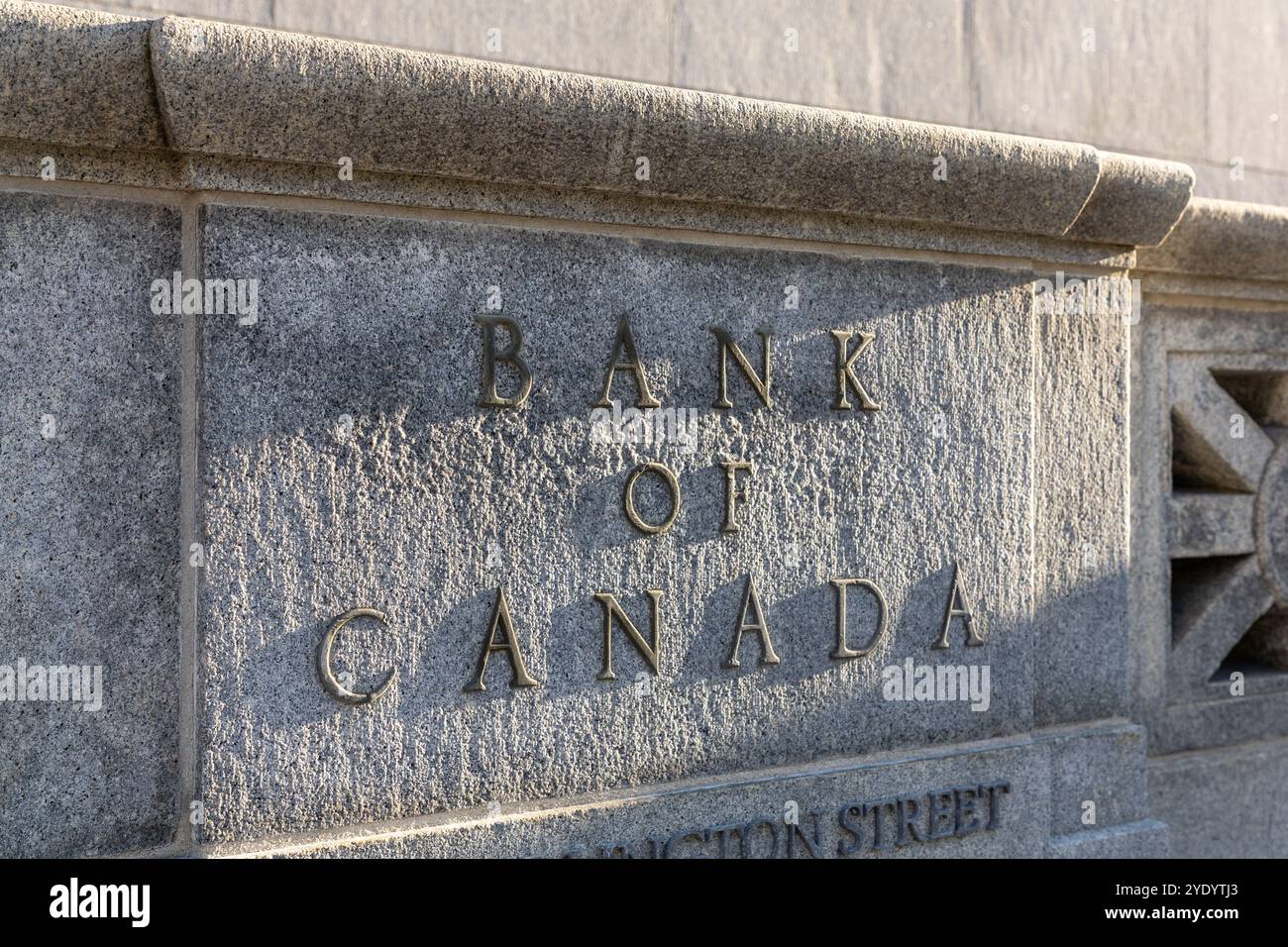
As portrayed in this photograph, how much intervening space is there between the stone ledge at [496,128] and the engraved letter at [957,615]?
3.64ft

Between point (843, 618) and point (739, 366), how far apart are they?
0.80m

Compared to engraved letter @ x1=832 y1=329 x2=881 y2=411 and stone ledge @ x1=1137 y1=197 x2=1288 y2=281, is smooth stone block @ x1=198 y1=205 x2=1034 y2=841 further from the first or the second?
stone ledge @ x1=1137 y1=197 x2=1288 y2=281

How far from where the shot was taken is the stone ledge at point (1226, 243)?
4.58 meters

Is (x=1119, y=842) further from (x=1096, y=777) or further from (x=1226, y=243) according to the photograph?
(x=1226, y=243)

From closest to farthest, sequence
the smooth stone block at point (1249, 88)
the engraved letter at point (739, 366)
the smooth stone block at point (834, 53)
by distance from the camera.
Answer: the engraved letter at point (739, 366)
the smooth stone block at point (834, 53)
the smooth stone block at point (1249, 88)

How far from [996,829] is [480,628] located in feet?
6.08

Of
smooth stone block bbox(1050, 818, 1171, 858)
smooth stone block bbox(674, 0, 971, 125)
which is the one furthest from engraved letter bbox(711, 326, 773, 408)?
smooth stone block bbox(1050, 818, 1171, 858)

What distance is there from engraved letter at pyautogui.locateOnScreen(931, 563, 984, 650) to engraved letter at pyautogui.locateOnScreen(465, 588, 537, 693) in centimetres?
136

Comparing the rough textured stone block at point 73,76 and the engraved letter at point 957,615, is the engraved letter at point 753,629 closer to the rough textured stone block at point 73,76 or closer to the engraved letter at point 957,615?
the engraved letter at point 957,615

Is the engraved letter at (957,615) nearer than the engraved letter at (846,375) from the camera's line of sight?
No

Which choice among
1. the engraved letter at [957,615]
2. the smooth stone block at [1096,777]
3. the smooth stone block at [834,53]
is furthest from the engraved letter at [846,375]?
the smooth stone block at [1096,777]
